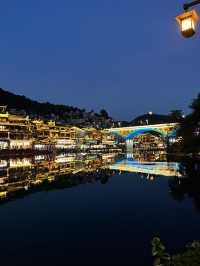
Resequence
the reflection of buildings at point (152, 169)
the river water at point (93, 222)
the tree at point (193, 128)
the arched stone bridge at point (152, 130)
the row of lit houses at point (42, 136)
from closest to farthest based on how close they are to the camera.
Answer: the river water at point (93, 222)
the reflection of buildings at point (152, 169)
the tree at point (193, 128)
the row of lit houses at point (42, 136)
the arched stone bridge at point (152, 130)

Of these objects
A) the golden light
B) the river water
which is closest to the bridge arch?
the river water

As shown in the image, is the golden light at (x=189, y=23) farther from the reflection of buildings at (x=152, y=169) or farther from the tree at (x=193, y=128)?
the tree at (x=193, y=128)

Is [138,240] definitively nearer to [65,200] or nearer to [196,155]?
[65,200]

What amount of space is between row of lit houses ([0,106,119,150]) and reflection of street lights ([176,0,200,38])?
8529 centimetres

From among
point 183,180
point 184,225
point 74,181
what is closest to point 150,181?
point 183,180

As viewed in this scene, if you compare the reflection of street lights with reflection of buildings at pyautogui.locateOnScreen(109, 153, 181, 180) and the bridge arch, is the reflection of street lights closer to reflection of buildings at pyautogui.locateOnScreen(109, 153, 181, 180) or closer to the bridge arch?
reflection of buildings at pyautogui.locateOnScreen(109, 153, 181, 180)

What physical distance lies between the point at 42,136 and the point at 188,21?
385ft

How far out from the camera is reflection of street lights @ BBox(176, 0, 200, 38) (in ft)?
17.9

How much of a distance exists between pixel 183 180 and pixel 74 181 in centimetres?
950

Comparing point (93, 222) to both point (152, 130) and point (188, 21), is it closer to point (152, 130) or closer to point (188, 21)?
point (188, 21)

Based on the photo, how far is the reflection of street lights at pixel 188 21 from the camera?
215 inches

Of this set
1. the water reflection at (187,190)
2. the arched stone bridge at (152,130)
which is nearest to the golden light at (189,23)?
the water reflection at (187,190)

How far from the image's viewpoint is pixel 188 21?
549 centimetres

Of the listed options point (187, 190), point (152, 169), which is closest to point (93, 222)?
point (187, 190)
